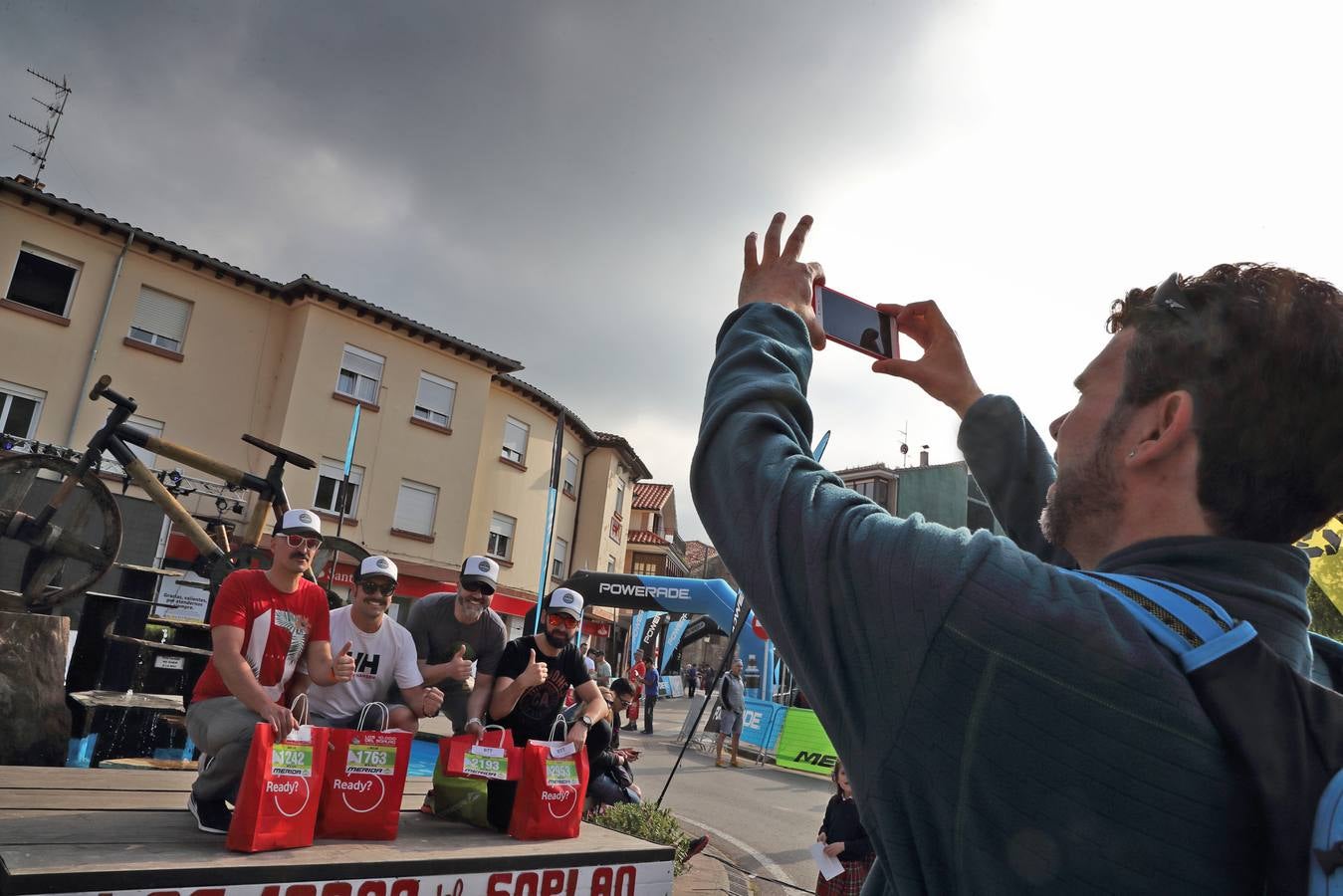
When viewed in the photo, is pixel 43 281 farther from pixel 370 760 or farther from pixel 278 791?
pixel 278 791

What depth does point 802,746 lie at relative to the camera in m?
16.3

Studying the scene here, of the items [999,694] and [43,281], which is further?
[43,281]

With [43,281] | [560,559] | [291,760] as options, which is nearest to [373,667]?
[291,760]

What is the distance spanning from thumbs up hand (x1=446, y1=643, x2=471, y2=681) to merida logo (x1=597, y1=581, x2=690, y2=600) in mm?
9224

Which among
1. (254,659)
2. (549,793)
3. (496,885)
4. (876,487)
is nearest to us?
(496,885)

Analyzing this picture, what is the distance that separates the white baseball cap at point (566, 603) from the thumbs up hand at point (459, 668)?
0.77 m

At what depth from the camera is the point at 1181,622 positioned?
77 cm

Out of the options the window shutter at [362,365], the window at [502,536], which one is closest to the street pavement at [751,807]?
the window at [502,536]

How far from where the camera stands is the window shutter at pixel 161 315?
2069 cm

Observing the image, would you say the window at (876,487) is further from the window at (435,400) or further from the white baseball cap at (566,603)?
the white baseball cap at (566,603)

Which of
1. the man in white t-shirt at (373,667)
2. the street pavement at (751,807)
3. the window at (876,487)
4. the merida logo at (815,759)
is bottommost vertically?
the street pavement at (751,807)

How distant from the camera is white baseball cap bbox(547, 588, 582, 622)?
246 inches

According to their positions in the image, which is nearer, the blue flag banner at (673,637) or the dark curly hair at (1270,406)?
the dark curly hair at (1270,406)

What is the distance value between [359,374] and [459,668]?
63.9 ft
